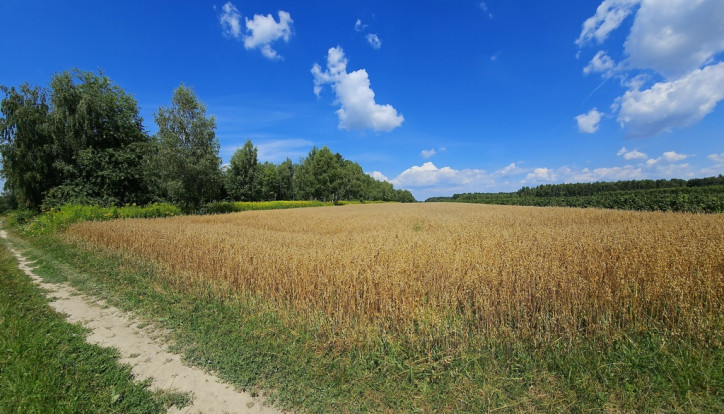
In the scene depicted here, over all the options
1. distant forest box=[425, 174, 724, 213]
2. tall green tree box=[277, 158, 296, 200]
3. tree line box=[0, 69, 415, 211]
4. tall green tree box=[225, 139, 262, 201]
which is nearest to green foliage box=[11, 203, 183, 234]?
tree line box=[0, 69, 415, 211]

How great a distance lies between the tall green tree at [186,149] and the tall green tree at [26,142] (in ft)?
38.7

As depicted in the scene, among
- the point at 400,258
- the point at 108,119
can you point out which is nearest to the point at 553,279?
the point at 400,258

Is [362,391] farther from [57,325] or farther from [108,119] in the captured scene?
[108,119]

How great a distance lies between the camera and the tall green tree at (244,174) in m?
50.2

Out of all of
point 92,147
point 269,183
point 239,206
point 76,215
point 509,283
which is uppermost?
point 92,147

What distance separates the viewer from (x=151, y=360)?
3.98 m

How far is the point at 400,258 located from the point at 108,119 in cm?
3879

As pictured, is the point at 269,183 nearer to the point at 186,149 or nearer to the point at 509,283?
the point at 186,149

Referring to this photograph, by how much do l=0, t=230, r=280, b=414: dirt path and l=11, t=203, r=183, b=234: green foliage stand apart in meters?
16.7

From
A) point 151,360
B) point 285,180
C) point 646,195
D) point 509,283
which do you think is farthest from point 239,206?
point 646,195

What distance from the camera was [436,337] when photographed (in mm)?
3721

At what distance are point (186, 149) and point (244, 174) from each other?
27.3 m

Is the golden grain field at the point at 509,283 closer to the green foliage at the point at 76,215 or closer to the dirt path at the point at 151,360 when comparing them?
the dirt path at the point at 151,360

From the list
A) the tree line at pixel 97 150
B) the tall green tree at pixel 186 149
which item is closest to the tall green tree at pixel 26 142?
the tree line at pixel 97 150
